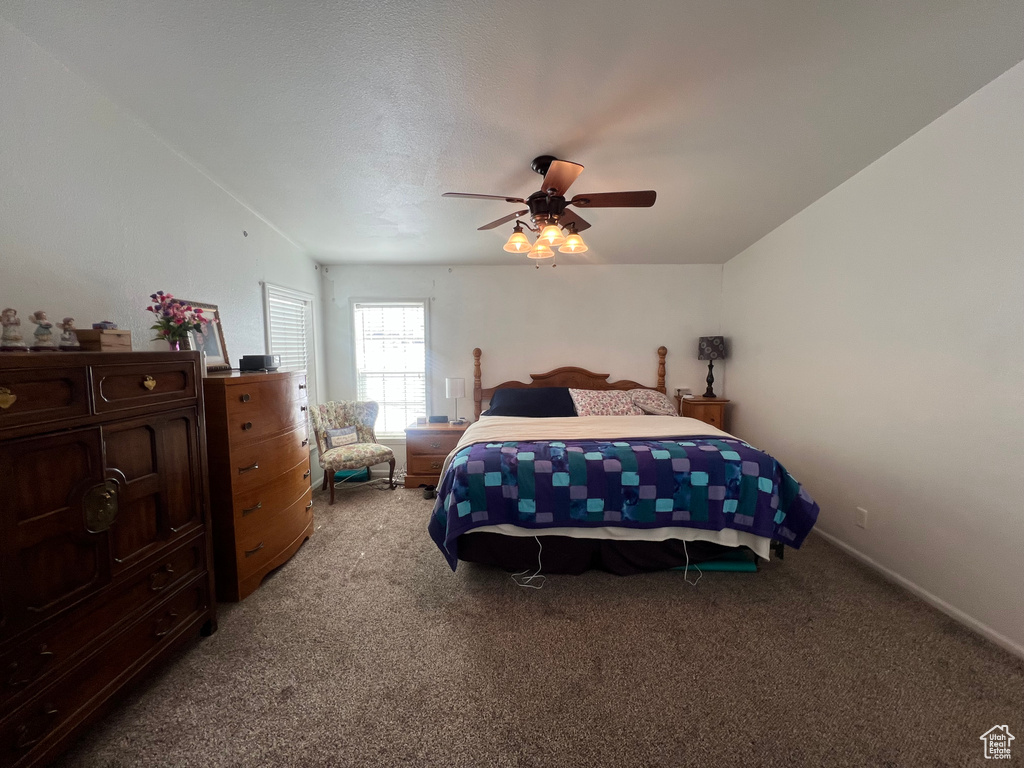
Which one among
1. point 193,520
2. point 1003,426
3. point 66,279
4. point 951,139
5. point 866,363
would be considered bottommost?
point 193,520

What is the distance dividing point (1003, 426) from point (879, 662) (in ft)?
4.13

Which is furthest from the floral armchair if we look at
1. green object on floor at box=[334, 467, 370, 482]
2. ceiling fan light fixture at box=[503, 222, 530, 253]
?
ceiling fan light fixture at box=[503, 222, 530, 253]

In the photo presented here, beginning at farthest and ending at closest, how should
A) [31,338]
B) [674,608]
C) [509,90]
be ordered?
[674,608], [509,90], [31,338]

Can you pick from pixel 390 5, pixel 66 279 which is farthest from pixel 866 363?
pixel 66 279

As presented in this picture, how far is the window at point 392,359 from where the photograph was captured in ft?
14.2

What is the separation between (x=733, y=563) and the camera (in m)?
2.33

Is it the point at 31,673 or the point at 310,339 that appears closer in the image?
the point at 31,673

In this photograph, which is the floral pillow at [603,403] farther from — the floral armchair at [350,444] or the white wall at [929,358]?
the floral armchair at [350,444]

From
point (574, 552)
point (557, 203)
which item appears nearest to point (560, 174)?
point (557, 203)

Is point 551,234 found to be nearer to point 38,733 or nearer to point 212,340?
point 212,340

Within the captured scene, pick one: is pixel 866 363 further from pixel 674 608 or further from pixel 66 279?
pixel 66 279

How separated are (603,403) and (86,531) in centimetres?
354

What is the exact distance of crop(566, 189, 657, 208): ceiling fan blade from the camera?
2016mm

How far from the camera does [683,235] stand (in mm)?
3479
